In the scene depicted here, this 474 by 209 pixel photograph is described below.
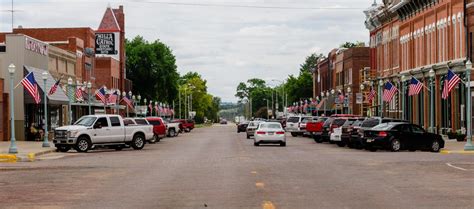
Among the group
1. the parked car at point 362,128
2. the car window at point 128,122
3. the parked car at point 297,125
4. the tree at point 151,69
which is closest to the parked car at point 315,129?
the parked car at point 297,125

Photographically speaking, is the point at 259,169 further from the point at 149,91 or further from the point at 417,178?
the point at 149,91

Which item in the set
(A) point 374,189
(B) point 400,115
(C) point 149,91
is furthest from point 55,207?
(C) point 149,91

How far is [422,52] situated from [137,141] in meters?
29.0

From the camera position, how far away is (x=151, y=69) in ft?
419

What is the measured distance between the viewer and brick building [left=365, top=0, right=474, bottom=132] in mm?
53438

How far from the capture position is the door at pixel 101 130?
4019 centimetres

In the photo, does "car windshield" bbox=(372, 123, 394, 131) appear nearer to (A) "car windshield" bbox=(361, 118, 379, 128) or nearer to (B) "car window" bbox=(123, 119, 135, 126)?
(A) "car windshield" bbox=(361, 118, 379, 128)

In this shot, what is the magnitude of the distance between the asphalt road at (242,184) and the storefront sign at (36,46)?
28.0m

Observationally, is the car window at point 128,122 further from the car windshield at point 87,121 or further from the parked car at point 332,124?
the parked car at point 332,124

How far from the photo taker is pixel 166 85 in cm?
12988

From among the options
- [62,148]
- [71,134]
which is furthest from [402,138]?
[62,148]

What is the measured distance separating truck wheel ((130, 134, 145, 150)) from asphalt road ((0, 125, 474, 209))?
1320 cm

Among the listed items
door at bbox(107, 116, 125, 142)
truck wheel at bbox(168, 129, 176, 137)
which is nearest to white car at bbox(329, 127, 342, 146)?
door at bbox(107, 116, 125, 142)

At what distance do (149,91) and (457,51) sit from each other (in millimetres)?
79760
